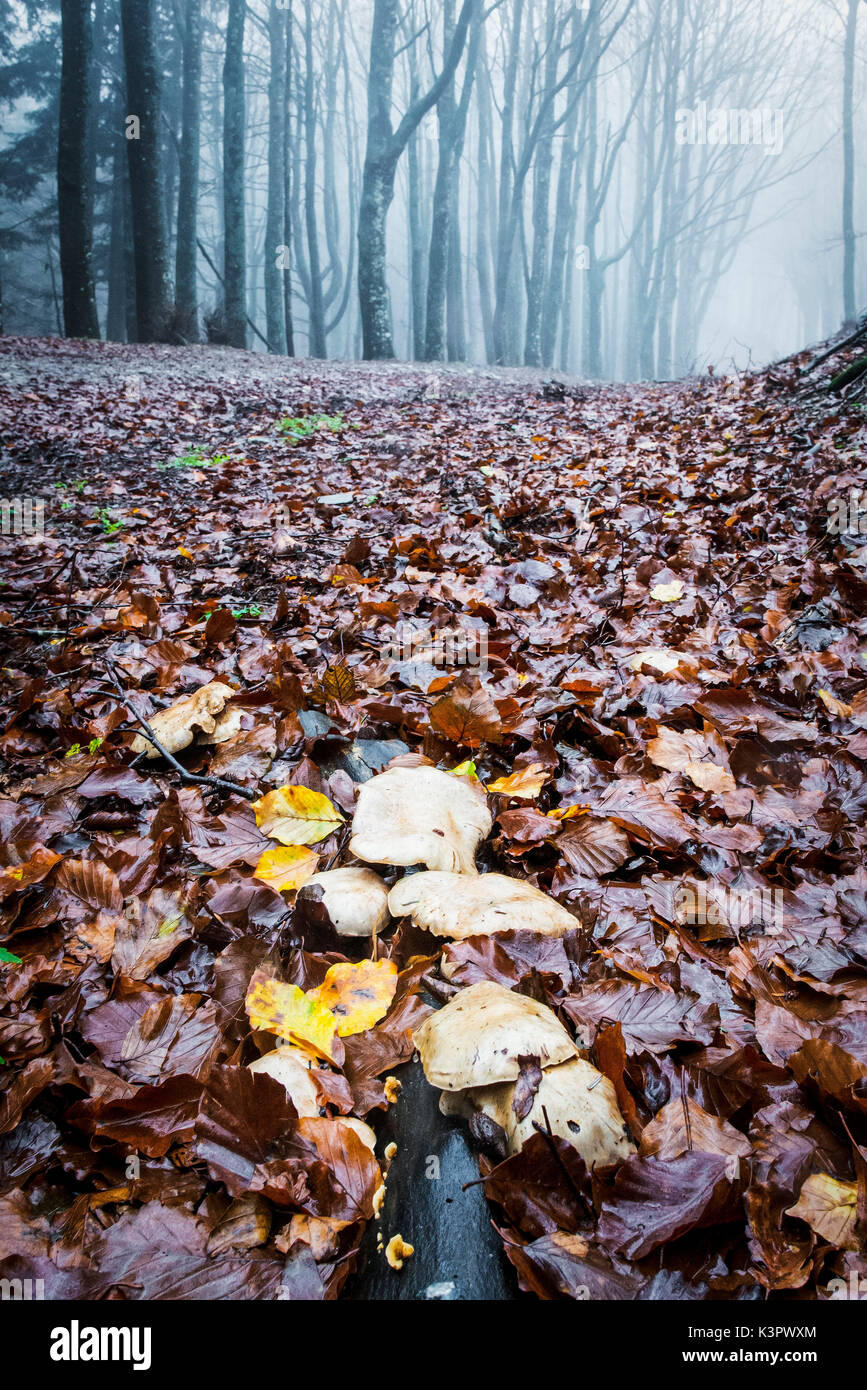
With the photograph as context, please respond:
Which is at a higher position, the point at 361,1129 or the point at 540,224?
the point at 540,224

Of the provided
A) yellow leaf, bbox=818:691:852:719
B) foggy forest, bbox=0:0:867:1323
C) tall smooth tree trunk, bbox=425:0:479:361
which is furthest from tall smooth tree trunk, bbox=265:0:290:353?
yellow leaf, bbox=818:691:852:719

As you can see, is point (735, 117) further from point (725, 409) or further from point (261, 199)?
point (725, 409)

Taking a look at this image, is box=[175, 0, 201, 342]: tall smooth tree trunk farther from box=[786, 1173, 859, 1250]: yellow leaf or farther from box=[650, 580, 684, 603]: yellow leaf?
box=[786, 1173, 859, 1250]: yellow leaf

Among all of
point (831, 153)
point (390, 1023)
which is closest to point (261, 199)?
point (831, 153)

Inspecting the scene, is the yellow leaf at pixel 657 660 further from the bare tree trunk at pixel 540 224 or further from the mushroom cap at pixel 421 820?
the bare tree trunk at pixel 540 224

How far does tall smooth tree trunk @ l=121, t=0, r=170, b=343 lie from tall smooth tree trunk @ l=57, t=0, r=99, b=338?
0.75m

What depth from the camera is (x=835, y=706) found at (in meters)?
1.89

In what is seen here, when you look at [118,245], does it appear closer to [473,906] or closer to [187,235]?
[187,235]

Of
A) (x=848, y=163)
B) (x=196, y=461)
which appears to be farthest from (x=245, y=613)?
(x=848, y=163)

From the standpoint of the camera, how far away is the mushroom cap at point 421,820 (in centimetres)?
128

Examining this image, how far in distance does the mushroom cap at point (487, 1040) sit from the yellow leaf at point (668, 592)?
6.95ft

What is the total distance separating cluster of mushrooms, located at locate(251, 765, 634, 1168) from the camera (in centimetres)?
89

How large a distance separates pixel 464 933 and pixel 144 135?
16205mm
